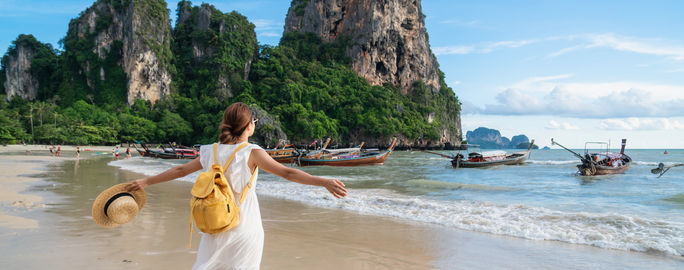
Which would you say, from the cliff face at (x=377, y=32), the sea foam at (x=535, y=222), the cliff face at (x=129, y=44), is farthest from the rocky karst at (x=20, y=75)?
the sea foam at (x=535, y=222)

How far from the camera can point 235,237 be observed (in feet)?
6.42

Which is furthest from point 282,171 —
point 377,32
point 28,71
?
point 28,71

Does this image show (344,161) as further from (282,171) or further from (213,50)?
(213,50)

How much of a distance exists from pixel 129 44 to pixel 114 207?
7066 cm

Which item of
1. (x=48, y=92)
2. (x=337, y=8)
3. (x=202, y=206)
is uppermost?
(x=337, y=8)

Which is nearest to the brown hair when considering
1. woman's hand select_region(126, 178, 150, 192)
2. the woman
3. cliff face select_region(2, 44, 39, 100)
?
the woman

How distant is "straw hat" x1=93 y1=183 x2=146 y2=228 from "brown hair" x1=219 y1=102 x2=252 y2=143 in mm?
747

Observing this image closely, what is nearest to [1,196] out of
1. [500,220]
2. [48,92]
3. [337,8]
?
[500,220]

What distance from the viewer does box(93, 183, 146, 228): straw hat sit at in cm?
225

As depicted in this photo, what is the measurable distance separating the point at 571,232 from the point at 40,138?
5823 cm

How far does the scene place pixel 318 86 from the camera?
7131 centimetres

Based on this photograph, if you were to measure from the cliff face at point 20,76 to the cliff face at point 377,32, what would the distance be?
51.7 metres

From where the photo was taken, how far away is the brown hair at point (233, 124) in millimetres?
2006

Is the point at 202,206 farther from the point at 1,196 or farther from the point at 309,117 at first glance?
the point at 309,117
